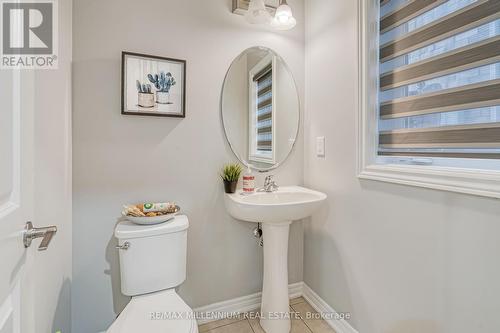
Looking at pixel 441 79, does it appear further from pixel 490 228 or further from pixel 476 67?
pixel 490 228

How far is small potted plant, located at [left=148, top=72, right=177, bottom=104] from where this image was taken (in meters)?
1.49

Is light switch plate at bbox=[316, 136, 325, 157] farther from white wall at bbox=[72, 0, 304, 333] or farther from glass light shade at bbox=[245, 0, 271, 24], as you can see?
glass light shade at bbox=[245, 0, 271, 24]

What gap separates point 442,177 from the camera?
102 cm

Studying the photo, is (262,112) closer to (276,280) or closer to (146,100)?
(146,100)

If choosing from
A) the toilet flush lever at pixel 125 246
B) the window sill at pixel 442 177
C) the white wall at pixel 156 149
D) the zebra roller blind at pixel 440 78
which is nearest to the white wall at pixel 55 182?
the white wall at pixel 156 149

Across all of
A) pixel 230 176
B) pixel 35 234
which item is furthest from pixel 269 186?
pixel 35 234

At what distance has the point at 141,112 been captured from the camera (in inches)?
57.1

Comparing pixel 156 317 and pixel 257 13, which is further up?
pixel 257 13

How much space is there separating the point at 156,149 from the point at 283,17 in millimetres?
1153

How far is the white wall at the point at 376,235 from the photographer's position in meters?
0.94

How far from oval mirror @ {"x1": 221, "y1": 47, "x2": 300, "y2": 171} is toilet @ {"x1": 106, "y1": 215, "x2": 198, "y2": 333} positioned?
2.24ft

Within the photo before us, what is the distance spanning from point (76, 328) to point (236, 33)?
6.69 ft

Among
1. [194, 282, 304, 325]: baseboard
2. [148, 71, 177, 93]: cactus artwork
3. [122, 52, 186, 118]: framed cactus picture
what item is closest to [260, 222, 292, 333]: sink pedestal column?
[194, 282, 304, 325]: baseboard

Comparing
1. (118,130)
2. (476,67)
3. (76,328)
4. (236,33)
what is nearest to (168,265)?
(76,328)
